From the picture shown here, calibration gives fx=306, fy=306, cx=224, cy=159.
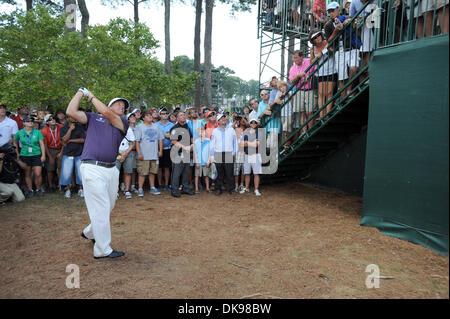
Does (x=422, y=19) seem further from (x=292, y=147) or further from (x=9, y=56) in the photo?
(x=9, y=56)

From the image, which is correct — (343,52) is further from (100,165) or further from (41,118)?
(41,118)

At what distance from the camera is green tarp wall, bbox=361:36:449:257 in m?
4.13

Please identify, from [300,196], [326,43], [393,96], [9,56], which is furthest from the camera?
[9,56]

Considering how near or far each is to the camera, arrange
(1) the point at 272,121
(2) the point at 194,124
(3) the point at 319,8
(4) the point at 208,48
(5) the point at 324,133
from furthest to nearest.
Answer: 1. (4) the point at 208,48
2. (3) the point at 319,8
3. (2) the point at 194,124
4. (1) the point at 272,121
5. (5) the point at 324,133

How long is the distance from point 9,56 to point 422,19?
34.1 feet

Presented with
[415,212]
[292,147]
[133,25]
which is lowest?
[415,212]

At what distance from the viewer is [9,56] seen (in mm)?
8992

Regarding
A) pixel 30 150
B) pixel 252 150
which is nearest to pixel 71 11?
pixel 30 150

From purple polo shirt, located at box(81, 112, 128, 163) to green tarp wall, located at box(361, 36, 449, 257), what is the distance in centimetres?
423

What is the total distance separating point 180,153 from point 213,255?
13.9ft

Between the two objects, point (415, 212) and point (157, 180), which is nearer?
point (415, 212)

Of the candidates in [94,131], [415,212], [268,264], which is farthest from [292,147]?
[94,131]

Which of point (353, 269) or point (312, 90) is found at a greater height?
point (312, 90)

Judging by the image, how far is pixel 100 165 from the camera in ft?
13.6
